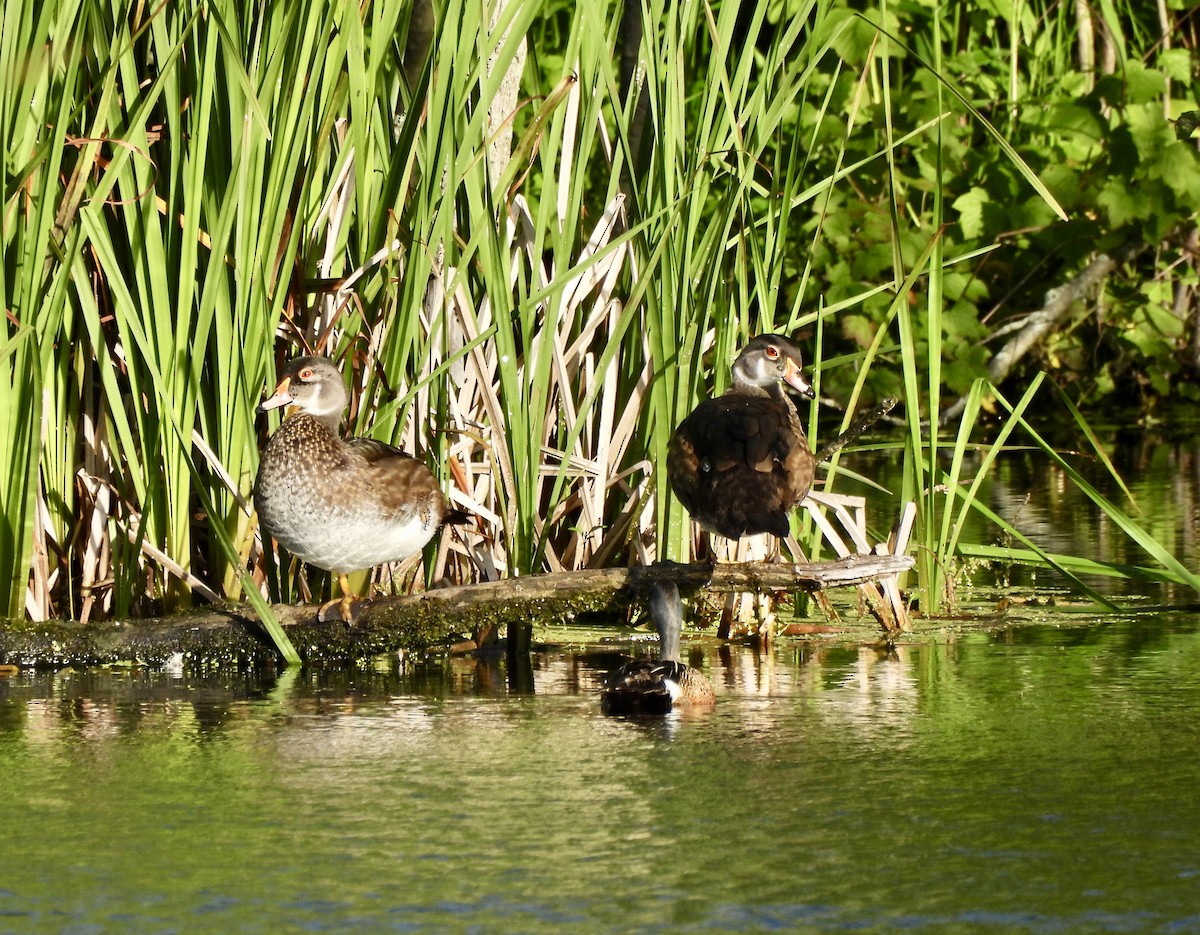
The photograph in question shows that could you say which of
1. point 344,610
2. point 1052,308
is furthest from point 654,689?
point 1052,308

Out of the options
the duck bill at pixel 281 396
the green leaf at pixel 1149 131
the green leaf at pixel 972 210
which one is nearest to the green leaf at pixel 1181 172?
the green leaf at pixel 1149 131

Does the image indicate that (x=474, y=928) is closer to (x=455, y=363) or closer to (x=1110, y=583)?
(x=455, y=363)

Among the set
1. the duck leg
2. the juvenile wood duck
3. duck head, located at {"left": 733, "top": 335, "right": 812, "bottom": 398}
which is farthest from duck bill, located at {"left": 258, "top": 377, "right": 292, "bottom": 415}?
duck head, located at {"left": 733, "top": 335, "right": 812, "bottom": 398}

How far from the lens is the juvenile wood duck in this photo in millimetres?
4766

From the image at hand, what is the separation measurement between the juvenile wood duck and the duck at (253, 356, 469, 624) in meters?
0.69

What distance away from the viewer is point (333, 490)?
4902 mm

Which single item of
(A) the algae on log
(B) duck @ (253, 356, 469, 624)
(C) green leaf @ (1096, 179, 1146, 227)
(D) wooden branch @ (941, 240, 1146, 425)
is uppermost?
(C) green leaf @ (1096, 179, 1146, 227)

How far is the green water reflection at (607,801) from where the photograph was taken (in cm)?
303

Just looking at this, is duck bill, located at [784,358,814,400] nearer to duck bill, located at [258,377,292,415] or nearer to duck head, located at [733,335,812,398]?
duck head, located at [733,335,812,398]

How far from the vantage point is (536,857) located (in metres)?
3.28

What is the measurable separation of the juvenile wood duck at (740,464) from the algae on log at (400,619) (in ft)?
0.59

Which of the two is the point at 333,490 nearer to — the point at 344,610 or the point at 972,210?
the point at 344,610

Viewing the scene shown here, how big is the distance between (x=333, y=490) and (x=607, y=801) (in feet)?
5.07

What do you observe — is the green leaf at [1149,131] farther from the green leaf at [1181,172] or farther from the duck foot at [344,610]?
the duck foot at [344,610]
